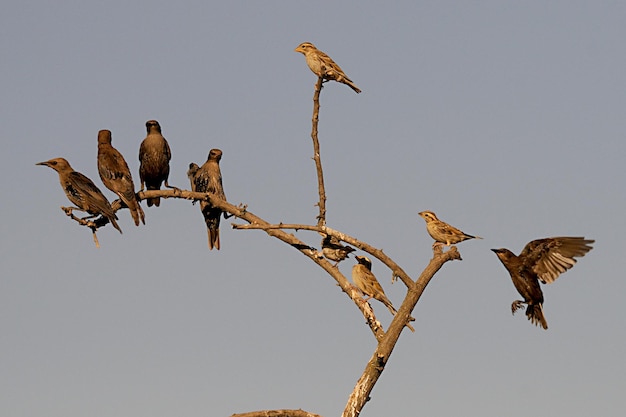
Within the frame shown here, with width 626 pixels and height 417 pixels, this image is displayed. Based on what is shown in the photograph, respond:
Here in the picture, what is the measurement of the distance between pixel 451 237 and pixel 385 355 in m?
2.54

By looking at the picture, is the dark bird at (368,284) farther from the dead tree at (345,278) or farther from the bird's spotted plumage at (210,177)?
the bird's spotted plumage at (210,177)

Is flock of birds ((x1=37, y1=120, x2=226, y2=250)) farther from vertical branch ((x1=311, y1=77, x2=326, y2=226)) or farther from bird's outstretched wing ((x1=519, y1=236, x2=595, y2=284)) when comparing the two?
bird's outstretched wing ((x1=519, y1=236, x2=595, y2=284))

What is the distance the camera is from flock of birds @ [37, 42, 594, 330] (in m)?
12.6

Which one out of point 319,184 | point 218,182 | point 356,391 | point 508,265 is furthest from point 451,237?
point 218,182

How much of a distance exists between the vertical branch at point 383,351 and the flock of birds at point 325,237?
1189mm

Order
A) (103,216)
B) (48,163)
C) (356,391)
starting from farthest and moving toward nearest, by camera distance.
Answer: (48,163)
(103,216)
(356,391)

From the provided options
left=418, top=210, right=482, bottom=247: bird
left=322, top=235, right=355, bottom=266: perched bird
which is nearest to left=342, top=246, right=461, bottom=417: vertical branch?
left=418, top=210, right=482, bottom=247: bird

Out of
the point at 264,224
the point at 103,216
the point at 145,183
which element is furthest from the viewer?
the point at 145,183

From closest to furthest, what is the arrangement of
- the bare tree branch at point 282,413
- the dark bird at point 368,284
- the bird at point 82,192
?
the bare tree branch at point 282,413 < the bird at point 82,192 < the dark bird at point 368,284

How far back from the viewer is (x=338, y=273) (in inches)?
501

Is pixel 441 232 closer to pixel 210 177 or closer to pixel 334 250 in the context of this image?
pixel 334 250

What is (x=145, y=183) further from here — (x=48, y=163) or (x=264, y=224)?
(x=264, y=224)

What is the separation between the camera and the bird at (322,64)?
16.6 metres

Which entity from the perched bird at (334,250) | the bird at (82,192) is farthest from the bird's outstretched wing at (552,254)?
the bird at (82,192)
